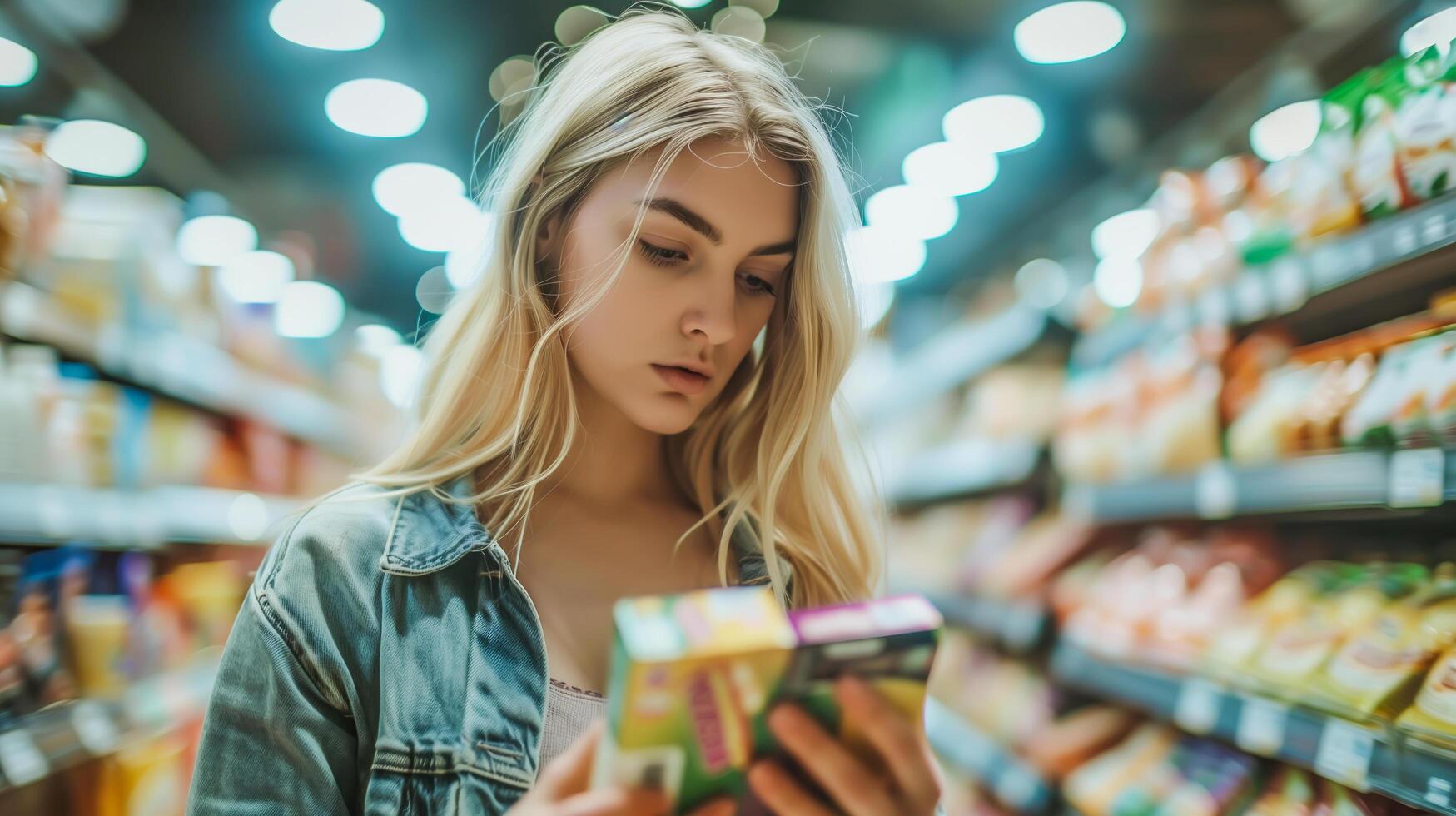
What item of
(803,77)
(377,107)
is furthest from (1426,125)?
(377,107)

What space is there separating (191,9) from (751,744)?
2.75 meters

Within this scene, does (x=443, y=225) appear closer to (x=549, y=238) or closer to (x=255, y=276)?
(x=255, y=276)

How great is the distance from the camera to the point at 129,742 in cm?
204

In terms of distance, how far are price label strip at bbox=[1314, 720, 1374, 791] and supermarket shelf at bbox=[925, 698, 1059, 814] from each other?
3.72ft

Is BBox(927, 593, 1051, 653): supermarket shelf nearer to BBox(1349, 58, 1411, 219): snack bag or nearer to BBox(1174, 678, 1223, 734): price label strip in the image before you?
BBox(1174, 678, 1223, 734): price label strip

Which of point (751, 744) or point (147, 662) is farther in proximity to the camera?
point (147, 662)

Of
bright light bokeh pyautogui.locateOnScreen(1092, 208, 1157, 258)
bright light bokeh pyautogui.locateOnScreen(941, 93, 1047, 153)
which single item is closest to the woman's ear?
bright light bokeh pyautogui.locateOnScreen(1092, 208, 1157, 258)

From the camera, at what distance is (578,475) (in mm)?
1092

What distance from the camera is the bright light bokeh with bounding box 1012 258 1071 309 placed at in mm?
2980

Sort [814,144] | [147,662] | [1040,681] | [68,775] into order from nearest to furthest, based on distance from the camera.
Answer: [814,144] → [68,775] → [147,662] → [1040,681]

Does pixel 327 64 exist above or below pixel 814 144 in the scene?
above

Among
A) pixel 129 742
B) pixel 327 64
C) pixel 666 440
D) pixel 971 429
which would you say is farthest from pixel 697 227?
pixel 971 429

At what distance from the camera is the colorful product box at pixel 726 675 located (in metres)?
0.59

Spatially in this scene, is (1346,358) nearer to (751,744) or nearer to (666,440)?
(666,440)
